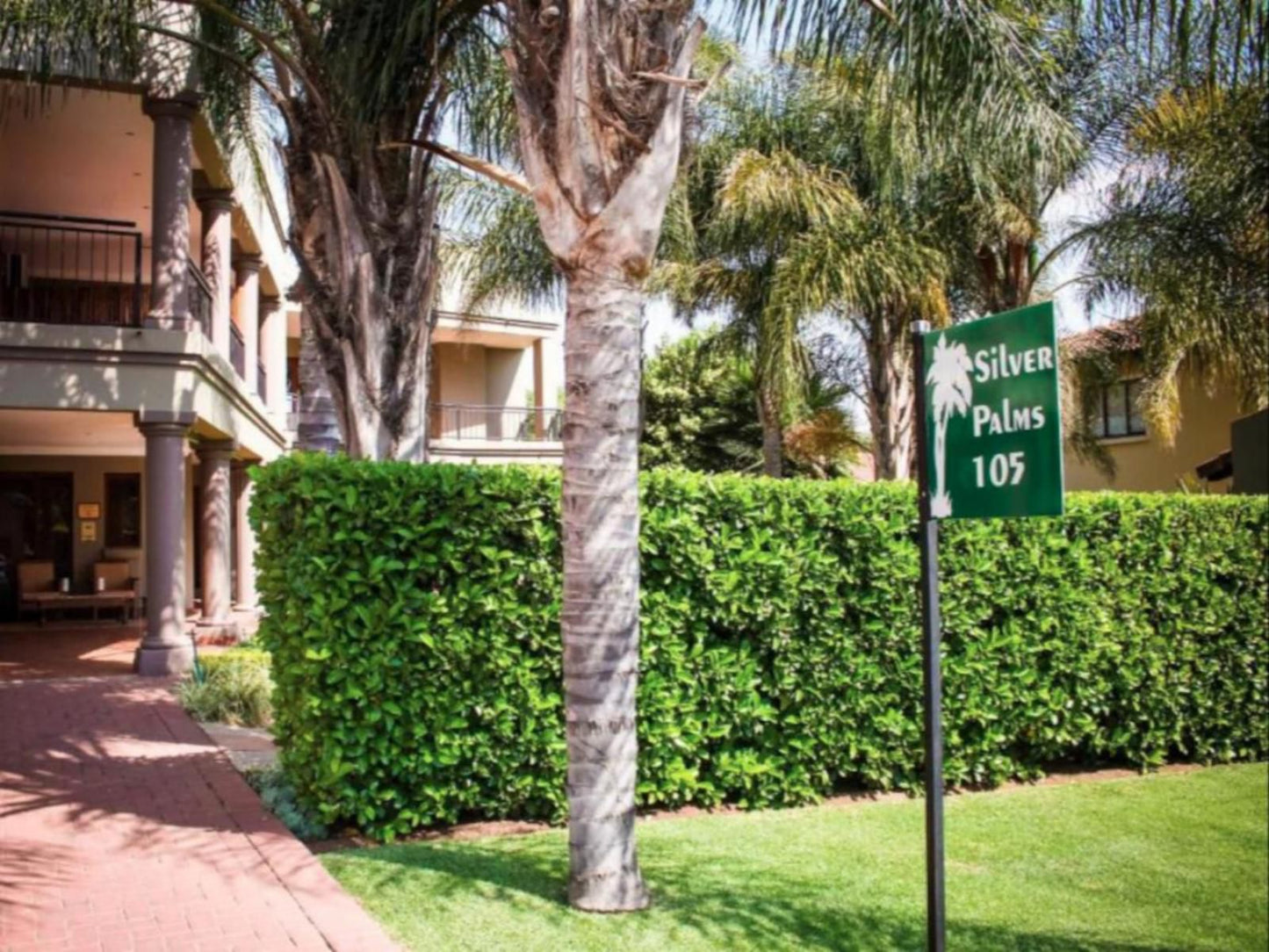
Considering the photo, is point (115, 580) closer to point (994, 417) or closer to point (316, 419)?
point (316, 419)

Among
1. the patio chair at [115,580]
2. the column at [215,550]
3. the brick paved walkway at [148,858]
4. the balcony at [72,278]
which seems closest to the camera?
the brick paved walkway at [148,858]

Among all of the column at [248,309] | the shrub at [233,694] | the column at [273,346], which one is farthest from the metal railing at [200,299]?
the column at [273,346]

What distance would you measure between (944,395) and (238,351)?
715 inches

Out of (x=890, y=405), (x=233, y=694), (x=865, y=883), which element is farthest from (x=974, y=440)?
(x=890, y=405)

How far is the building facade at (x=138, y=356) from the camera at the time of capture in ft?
47.0

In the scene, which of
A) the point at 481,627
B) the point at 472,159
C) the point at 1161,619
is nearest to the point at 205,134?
the point at 472,159

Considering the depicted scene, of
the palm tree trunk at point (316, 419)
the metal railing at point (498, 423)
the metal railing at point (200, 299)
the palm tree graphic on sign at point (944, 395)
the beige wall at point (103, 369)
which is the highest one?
the metal railing at point (200, 299)

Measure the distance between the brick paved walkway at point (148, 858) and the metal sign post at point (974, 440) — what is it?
2.55m

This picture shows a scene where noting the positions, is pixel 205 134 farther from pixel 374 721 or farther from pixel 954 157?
pixel 374 721

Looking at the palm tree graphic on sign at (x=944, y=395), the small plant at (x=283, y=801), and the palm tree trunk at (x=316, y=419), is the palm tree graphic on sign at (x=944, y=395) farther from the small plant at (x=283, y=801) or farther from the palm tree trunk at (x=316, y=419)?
the palm tree trunk at (x=316, y=419)

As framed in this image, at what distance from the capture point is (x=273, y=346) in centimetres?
2527

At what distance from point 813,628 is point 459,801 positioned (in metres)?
2.73

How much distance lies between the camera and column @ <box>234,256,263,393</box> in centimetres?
2092

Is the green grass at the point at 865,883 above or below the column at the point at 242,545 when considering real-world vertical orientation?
below
